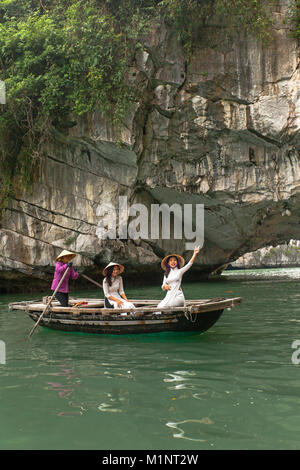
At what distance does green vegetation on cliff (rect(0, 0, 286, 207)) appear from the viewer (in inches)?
476

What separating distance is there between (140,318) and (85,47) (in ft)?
31.9

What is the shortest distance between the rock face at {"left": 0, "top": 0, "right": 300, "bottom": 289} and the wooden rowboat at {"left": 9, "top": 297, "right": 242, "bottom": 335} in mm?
7639

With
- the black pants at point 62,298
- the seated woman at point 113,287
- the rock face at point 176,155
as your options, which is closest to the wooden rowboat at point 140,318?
the seated woman at point 113,287

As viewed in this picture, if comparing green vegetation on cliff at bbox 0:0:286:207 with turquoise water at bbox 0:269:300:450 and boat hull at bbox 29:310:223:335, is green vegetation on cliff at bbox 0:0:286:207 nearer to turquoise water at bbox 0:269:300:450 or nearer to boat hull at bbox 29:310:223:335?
boat hull at bbox 29:310:223:335

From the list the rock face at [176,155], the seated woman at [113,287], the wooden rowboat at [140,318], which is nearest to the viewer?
the wooden rowboat at [140,318]

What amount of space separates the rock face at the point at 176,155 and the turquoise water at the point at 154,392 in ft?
27.9

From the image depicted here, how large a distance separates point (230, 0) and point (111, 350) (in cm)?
1112

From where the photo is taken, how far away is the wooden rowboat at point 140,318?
5.62 meters

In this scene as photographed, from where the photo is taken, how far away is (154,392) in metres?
3.48

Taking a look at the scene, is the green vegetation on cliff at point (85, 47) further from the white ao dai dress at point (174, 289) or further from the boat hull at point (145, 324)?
the boat hull at point (145, 324)

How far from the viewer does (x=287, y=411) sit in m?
2.96

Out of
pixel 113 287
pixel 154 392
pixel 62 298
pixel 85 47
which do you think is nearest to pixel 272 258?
pixel 85 47

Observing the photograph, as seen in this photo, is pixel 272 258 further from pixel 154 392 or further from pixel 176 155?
pixel 154 392

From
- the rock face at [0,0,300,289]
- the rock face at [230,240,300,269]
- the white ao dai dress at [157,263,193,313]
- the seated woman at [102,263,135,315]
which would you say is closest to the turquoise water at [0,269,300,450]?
the white ao dai dress at [157,263,193,313]
